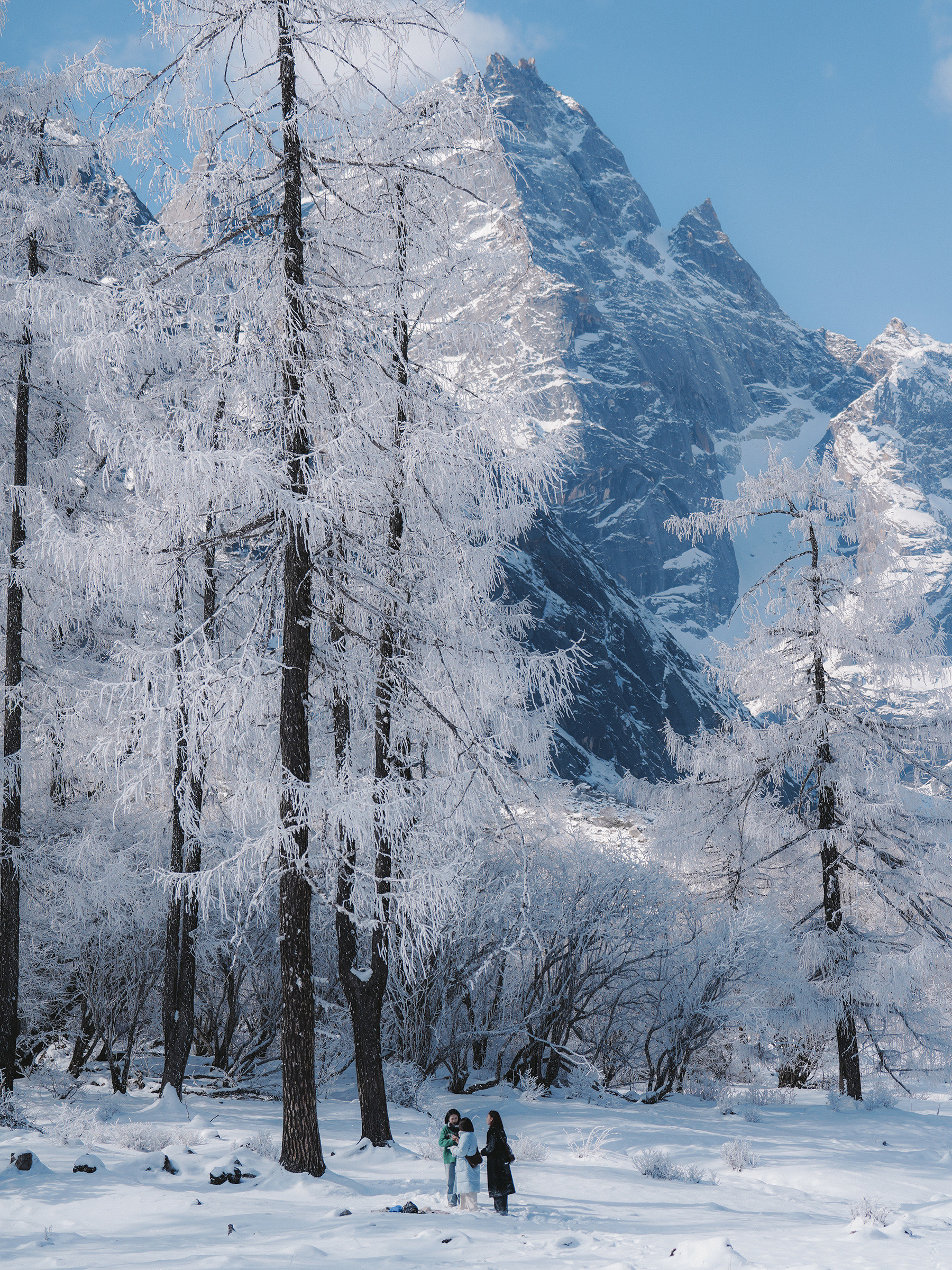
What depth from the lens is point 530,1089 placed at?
1142cm

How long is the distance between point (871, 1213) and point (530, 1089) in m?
5.44

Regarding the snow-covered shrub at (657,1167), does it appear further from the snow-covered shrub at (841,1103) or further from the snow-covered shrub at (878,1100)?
the snow-covered shrub at (878,1100)

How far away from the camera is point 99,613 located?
1094cm

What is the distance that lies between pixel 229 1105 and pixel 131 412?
8136 mm

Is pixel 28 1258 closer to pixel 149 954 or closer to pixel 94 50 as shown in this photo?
pixel 149 954

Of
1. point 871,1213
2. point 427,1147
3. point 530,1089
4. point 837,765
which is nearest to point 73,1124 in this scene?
point 427,1147

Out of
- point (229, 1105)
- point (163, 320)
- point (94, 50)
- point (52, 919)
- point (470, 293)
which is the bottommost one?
point (229, 1105)

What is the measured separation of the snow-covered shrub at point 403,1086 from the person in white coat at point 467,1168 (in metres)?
3.87

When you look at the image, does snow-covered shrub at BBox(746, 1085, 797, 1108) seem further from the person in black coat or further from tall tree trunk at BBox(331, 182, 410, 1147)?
the person in black coat

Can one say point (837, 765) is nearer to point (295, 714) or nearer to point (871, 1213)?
point (871, 1213)

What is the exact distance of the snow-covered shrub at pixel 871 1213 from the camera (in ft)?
21.4

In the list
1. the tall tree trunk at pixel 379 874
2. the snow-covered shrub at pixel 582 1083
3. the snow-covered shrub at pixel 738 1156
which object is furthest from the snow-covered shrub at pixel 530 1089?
the tall tree trunk at pixel 379 874

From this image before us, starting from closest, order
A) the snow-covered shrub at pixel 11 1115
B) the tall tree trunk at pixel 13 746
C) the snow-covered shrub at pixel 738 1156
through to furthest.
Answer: the snow-covered shrub at pixel 11 1115 → the snow-covered shrub at pixel 738 1156 → the tall tree trunk at pixel 13 746

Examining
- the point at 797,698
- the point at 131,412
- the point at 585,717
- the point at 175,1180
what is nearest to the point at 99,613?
the point at 131,412
